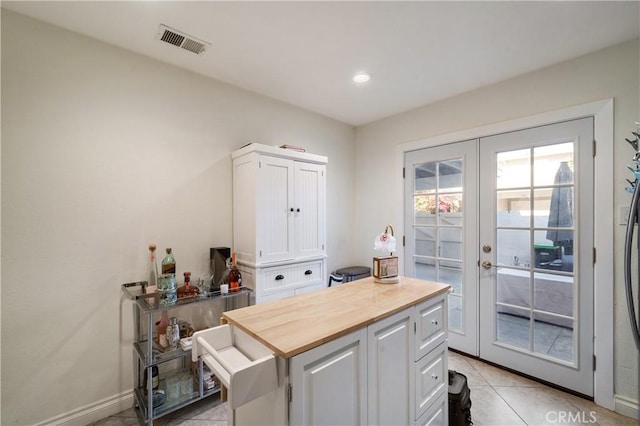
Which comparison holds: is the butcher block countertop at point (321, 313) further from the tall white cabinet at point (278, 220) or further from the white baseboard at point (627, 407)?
the white baseboard at point (627, 407)

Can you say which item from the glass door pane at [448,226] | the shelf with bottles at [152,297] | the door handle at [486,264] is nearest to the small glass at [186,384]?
the shelf with bottles at [152,297]

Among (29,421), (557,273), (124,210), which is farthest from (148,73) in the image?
(557,273)

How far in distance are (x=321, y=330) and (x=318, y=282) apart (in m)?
1.72

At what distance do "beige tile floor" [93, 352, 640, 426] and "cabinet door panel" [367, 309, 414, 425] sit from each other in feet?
3.32

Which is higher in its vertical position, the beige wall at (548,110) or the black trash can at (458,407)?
the beige wall at (548,110)

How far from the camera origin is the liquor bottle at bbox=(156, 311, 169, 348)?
2025 mm

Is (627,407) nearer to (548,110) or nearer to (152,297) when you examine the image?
(548,110)

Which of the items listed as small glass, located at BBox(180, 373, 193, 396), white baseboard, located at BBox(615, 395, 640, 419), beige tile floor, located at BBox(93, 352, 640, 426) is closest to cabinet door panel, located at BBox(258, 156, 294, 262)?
small glass, located at BBox(180, 373, 193, 396)

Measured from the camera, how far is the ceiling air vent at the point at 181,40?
1873mm

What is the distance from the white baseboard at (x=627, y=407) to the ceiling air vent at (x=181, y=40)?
3.95m

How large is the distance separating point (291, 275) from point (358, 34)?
2033 mm

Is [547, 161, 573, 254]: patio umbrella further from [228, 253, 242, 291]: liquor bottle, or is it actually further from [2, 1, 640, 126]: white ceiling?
[228, 253, 242, 291]: liquor bottle

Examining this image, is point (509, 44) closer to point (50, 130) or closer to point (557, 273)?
point (557, 273)

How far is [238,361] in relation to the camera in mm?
1149
